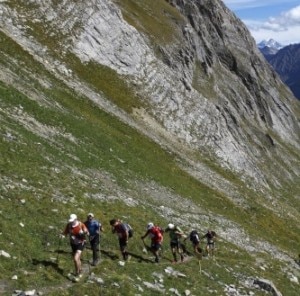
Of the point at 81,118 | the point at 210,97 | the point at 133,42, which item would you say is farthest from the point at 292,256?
the point at 210,97

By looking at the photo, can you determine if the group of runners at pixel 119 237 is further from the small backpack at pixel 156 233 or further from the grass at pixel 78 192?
the grass at pixel 78 192

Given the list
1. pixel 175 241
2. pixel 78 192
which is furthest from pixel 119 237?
pixel 78 192

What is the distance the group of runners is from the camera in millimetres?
21594

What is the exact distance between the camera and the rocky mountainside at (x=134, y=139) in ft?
107

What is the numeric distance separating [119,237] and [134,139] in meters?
30.7

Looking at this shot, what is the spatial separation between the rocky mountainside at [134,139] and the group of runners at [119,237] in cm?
121

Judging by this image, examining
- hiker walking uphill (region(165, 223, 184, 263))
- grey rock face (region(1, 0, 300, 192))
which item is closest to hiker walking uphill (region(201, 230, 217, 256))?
hiker walking uphill (region(165, 223, 184, 263))

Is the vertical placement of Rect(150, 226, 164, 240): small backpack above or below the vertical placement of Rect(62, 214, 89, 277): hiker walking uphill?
above

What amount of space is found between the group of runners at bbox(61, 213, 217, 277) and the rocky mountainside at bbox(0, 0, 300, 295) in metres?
1.21

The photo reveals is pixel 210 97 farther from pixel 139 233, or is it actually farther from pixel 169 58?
pixel 139 233

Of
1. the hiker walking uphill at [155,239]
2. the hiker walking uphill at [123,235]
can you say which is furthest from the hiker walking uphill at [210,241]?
the hiker walking uphill at [123,235]

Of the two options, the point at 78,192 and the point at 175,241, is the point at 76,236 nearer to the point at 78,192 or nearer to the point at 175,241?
the point at 175,241

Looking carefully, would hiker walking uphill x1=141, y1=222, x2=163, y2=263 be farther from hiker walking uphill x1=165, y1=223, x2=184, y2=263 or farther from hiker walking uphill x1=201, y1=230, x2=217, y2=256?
hiker walking uphill x1=201, y1=230, x2=217, y2=256

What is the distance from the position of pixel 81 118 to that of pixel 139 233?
21615 mm
